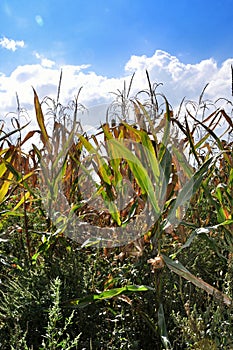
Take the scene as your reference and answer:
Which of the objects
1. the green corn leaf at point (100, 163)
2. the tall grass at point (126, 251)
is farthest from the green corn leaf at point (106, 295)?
the green corn leaf at point (100, 163)

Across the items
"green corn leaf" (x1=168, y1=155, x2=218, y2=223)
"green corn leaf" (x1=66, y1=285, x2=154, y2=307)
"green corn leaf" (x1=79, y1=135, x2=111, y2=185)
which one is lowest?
"green corn leaf" (x1=66, y1=285, x2=154, y2=307)

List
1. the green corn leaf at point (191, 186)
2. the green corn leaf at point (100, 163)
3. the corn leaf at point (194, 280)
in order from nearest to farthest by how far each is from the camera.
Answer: the corn leaf at point (194, 280)
the green corn leaf at point (191, 186)
the green corn leaf at point (100, 163)

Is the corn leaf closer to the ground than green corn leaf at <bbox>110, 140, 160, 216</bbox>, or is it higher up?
closer to the ground

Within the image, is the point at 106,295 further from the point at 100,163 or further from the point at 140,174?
the point at 100,163

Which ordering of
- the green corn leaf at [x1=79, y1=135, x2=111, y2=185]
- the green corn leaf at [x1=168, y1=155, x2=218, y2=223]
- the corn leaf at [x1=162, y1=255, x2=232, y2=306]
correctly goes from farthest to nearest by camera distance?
the green corn leaf at [x1=79, y1=135, x2=111, y2=185]
the green corn leaf at [x1=168, y1=155, x2=218, y2=223]
the corn leaf at [x1=162, y1=255, x2=232, y2=306]

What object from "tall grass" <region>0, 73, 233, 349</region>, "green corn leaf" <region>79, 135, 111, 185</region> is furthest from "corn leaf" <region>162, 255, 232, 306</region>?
"green corn leaf" <region>79, 135, 111, 185</region>

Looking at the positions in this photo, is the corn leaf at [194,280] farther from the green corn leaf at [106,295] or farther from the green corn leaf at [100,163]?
the green corn leaf at [100,163]

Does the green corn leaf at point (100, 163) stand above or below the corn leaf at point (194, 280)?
above

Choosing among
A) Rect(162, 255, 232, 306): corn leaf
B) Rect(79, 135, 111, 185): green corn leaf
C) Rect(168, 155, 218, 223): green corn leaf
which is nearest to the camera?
Rect(162, 255, 232, 306): corn leaf

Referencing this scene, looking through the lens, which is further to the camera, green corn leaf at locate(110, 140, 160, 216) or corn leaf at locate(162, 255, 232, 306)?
green corn leaf at locate(110, 140, 160, 216)

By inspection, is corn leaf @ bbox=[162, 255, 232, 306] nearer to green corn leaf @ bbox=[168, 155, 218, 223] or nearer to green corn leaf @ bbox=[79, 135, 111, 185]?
green corn leaf @ bbox=[168, 155, 218, 223]

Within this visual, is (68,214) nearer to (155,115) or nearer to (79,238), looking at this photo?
(79,238)

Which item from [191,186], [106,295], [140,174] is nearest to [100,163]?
[140,174]

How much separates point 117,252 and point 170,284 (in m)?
0.25
